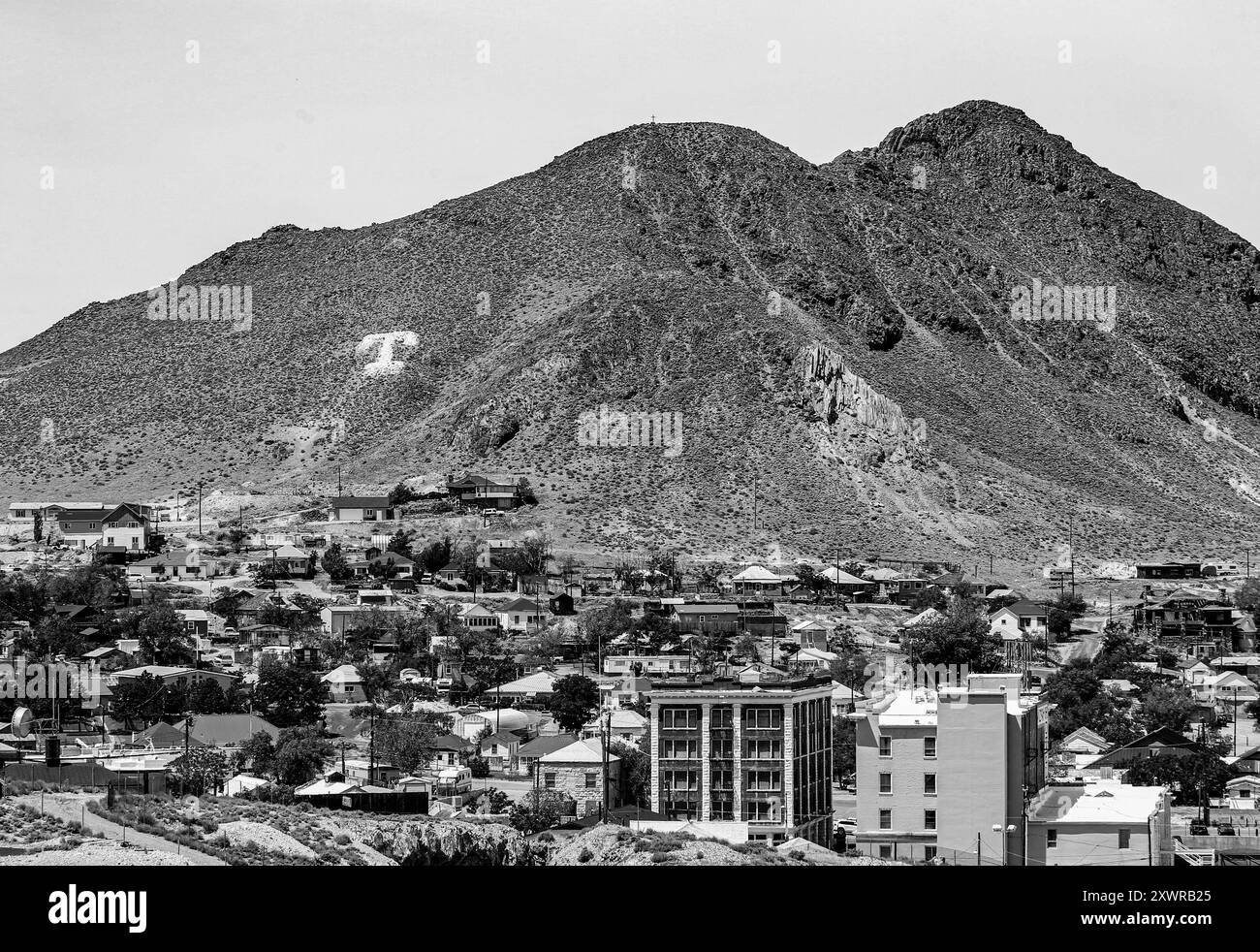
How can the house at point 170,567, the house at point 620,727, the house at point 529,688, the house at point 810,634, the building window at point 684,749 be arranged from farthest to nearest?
the house at point 170,567, the house at point 810,634, the house at point 529,688, the house at point 620,727, the building window at point 684,749

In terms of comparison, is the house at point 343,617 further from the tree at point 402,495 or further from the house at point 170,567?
the tree at point 402,495

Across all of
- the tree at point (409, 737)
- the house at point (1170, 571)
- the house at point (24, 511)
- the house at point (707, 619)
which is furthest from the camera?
the house at point (24, 511)

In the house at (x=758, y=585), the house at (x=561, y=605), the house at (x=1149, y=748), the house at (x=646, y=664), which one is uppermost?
the house at (x=758, y=585)

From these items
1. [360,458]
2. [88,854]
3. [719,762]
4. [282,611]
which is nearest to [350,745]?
[719,762]

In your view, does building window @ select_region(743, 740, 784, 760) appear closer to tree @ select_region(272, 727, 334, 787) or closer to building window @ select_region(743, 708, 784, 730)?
building window @ select_region(743, 708, 784, 730)

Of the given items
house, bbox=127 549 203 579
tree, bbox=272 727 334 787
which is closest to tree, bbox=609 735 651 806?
tree, bbox=272 727 334 787

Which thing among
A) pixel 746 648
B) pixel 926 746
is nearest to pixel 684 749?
pixel 926 746

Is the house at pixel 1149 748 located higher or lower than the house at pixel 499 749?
higher

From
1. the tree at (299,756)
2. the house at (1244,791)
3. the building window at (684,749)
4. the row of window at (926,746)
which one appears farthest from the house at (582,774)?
the row of window at (926,746)
